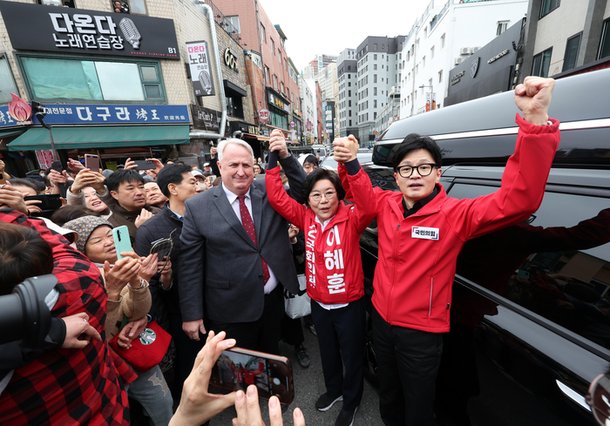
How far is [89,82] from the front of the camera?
32.6 feet

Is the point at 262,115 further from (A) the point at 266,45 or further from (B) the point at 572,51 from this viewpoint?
(B) the point at 572,51

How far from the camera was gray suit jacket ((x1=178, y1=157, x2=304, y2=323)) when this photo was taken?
194 cm

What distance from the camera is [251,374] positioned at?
2.85 feet

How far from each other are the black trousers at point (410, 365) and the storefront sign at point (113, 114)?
1208cm

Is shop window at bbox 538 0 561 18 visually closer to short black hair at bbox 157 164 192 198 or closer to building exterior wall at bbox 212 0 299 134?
short black hair at bbox 157 164 192 198

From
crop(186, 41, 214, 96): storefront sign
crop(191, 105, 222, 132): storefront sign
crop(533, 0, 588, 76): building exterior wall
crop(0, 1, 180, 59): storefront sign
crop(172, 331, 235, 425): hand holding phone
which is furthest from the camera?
crop(191, 105, 222, 132): storefront sign

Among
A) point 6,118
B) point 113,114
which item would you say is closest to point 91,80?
point 113,114

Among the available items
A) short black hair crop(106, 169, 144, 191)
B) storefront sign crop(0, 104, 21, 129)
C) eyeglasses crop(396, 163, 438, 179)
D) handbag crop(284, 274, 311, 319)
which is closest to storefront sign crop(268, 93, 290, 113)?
storefront sign crop(0, 104, 21, 129)

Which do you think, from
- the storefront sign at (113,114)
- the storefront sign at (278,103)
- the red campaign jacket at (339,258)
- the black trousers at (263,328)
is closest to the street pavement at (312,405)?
the black trousers at (263,328)

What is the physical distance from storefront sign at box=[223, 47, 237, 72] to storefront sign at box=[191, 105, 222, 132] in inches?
138

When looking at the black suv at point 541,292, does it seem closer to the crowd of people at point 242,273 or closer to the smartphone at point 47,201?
the crowd of people at point 242,273

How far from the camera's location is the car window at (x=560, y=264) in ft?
3.22

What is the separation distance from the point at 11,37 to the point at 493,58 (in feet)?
68.2

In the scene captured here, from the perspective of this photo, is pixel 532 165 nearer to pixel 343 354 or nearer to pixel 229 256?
pixel 343 354
